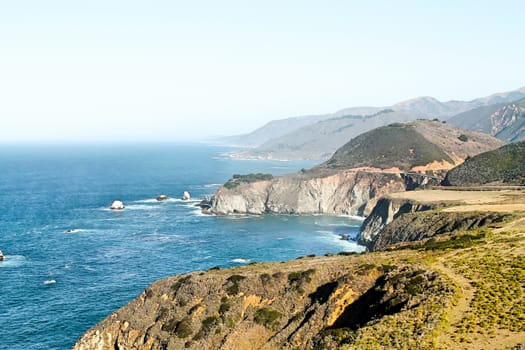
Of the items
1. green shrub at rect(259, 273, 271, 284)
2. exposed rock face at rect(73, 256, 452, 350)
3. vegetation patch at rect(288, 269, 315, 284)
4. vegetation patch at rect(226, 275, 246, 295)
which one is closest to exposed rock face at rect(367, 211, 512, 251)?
vegetation patch at rect(288, 269, 315, 284)

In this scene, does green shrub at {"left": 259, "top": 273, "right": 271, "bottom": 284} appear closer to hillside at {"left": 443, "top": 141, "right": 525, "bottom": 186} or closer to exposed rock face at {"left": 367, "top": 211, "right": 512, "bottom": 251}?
exposed rock face at {"left": 367, "top": 211, "right": 512, "bottom": 251}

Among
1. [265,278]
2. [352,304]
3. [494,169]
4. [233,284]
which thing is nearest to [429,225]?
[265,278]

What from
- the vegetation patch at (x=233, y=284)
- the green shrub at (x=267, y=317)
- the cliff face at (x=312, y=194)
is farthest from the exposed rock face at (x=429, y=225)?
the cliff face at (x=312, y=194)

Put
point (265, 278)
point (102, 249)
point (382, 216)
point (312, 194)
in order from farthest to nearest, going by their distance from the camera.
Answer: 1. point (312, 194)
2. point (382, 216)
3. point (102, 249)
4. point (265, 278)

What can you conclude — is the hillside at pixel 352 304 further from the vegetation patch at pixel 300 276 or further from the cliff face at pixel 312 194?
the cliff face at pixel 312 194

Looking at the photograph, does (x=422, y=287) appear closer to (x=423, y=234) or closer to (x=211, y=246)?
(x=423, y=234)

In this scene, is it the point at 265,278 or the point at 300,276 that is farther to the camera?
the point at 265,278

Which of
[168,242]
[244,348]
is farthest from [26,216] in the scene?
[244,348]

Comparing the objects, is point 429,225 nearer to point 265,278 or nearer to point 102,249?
point 265,278
